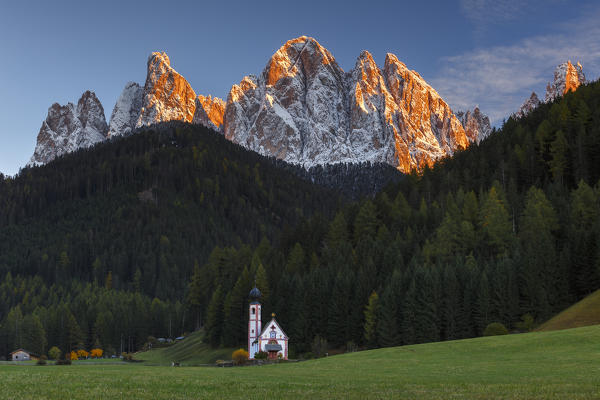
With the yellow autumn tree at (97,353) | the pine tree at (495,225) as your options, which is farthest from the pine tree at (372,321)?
the yellow autumn tree at (97,353)

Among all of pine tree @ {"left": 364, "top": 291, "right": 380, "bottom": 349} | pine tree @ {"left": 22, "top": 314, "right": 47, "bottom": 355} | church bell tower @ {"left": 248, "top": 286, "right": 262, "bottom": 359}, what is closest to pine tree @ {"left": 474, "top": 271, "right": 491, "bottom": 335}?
pine tree @ {"left": 364, "top": 291, "right": 380, "bottom": 349}

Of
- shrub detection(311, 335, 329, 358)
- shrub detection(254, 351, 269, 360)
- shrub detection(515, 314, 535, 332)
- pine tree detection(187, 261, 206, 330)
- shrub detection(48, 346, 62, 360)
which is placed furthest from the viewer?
shrub detection(48, 346, 62, 360)

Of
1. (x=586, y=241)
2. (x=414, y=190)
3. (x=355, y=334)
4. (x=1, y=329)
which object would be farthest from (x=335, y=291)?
(x=1, y=329)

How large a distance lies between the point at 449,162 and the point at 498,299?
248 feet

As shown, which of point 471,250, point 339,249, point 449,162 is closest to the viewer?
point 471,250

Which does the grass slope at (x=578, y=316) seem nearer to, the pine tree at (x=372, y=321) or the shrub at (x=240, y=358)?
the pine tree at (x=372, y=321)

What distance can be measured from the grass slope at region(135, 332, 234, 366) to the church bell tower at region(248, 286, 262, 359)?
4.82 m

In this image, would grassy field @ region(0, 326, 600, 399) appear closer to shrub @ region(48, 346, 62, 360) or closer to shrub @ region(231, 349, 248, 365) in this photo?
shrub @ region(231, 349, 248, 365)

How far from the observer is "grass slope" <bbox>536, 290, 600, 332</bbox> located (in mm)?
63062

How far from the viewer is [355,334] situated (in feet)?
285

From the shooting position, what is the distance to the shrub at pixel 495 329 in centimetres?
6825

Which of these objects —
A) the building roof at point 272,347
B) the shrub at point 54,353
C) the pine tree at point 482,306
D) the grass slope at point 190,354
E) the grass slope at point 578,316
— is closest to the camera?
the grass slope at point 578,316

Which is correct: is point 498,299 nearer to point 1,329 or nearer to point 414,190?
point 414,190

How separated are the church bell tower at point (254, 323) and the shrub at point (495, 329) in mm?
36969
